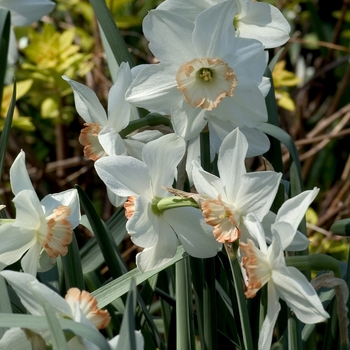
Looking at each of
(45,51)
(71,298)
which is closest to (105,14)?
(71,298)

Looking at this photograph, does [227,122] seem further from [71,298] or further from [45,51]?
[45,51]

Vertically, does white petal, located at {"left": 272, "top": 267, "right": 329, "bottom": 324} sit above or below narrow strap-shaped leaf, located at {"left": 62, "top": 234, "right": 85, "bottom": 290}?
above

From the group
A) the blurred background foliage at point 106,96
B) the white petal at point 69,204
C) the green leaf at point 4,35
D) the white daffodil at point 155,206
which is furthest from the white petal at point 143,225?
the blurred background foliage at point 106,96

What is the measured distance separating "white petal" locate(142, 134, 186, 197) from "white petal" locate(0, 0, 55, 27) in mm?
653

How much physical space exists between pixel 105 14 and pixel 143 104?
0.32m

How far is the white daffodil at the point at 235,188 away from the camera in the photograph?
822 mm

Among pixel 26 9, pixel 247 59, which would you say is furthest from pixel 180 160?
pixel 26 9

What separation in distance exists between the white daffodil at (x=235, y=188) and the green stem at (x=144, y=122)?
0.15m

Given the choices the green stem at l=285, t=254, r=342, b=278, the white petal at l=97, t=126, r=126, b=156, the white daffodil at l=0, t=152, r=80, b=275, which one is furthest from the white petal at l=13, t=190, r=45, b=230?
the green stem at l=285, t=254, r=342, b=278

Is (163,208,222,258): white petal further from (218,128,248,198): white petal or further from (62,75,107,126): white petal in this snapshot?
(62,75,107,126): white petal

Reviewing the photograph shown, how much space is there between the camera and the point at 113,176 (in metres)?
0.88

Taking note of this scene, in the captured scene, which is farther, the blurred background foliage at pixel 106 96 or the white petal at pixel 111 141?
the blurred background foliage at pixel 106 96

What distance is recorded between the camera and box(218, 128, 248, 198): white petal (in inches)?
33.2

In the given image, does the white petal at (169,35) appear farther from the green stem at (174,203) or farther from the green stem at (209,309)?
the green stem at (209,309)
